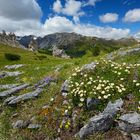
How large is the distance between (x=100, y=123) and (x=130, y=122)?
1.55 meters

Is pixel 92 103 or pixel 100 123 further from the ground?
pixel 92 103

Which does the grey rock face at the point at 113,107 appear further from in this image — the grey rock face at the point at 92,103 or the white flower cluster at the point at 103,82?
the grey rock face at the point at 92,103

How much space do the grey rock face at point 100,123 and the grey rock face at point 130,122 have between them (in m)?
0.60

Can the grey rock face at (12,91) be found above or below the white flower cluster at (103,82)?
below

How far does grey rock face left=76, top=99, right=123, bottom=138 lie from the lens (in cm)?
1452

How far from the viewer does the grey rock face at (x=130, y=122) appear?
13.7m

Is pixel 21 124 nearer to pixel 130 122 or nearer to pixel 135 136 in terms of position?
pixel 130 122

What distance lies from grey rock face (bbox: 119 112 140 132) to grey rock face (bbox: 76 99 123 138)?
0.60 m

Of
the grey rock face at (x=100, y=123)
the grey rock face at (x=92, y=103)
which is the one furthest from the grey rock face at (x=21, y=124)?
the grey rock face at (x=92, y=103)

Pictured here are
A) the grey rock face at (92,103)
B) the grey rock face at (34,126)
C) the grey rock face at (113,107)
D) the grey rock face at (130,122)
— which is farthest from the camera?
the grey rock face at (34,126)

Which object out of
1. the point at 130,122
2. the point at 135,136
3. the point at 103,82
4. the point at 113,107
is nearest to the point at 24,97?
the point at 103,82

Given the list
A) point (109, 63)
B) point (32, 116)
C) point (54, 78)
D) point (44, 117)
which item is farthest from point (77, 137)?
point (54, 78)

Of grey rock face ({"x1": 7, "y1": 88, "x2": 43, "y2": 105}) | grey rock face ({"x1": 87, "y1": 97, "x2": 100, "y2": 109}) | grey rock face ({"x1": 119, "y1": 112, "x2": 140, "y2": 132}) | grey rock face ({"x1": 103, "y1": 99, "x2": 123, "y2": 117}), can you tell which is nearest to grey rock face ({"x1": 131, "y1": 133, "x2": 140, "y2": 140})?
grey rock face ({"x1": 119, "y1": 112, "x2": 140, "y2": 132})

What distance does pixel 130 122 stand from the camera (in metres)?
13.8
